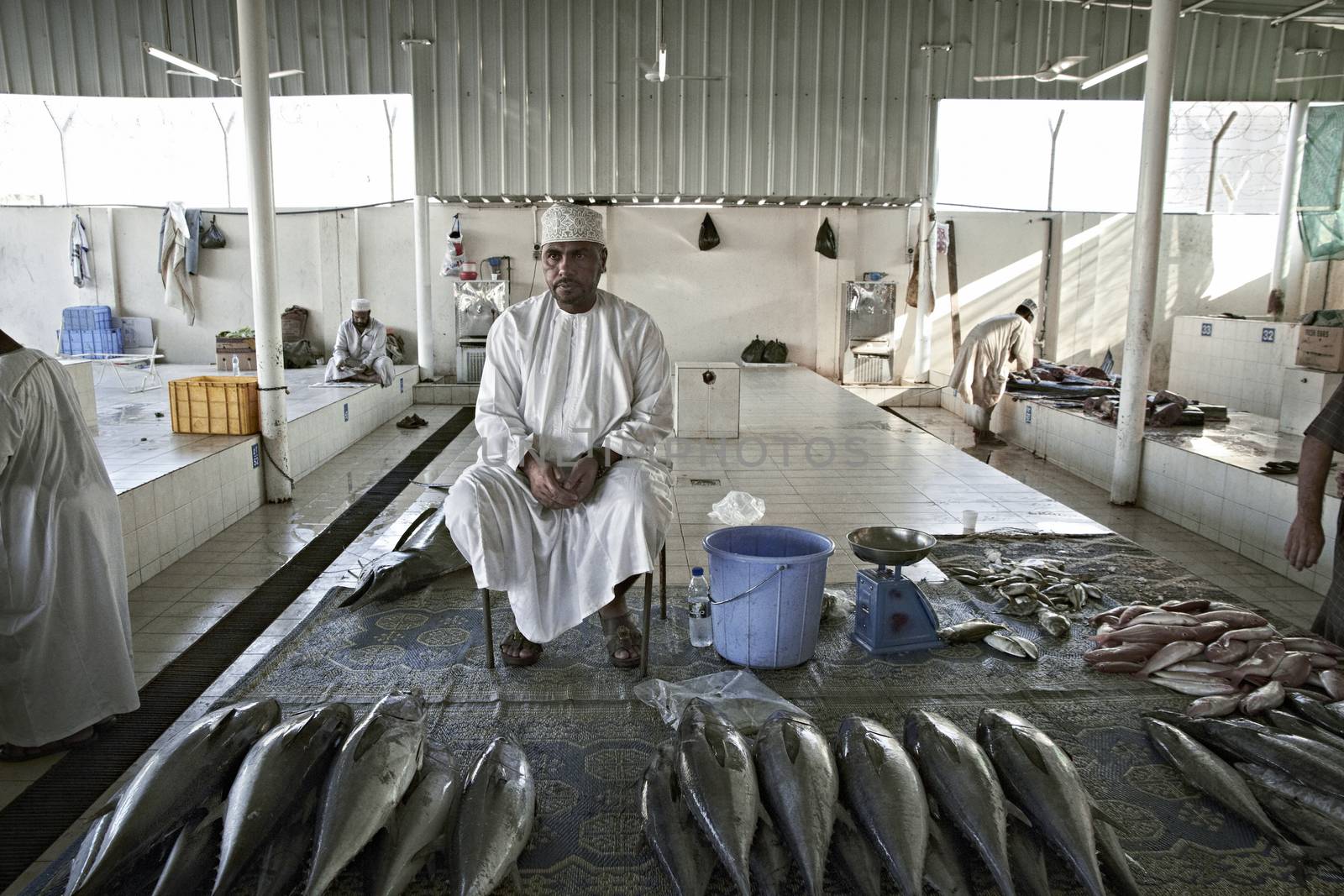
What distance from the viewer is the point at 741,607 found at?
11.5 ft

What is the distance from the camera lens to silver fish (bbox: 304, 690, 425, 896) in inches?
83.4

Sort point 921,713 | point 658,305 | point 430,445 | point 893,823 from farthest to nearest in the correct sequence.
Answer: point 658,305, point 430,445, point 921,713, point 893,823

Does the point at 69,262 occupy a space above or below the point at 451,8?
below

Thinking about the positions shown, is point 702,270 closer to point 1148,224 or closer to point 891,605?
point 1148,224

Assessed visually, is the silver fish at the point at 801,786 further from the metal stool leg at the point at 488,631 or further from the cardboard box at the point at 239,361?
the cardboard box at the point at 239,361

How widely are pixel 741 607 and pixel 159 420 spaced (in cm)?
649

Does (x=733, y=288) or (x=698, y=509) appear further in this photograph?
(x=733, y=288)

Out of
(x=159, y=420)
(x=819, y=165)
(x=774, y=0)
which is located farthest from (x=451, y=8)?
(x=159, y=420)

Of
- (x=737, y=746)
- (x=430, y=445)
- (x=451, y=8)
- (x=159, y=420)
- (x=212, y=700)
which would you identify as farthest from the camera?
(x=451, y=8)

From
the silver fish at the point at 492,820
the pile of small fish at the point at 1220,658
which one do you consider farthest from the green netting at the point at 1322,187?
the silver fish at the point at 492,820

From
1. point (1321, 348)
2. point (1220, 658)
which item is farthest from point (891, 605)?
point (1321, 348)

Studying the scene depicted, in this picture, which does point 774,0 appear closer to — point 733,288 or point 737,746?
point 733,288

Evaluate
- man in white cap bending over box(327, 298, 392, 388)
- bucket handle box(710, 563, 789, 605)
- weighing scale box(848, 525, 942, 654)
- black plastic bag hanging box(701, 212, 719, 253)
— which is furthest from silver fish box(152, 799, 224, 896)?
black plastic bag hanging box(701, 212, 719, 253)

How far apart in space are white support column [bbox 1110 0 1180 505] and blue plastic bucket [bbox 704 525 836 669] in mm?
4391
